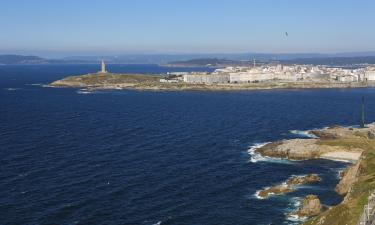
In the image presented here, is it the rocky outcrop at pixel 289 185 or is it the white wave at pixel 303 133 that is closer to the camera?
the rocky outcrop at pixel 289 185

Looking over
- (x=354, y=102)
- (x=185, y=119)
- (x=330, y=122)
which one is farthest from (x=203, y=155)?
(x=354, y=102)

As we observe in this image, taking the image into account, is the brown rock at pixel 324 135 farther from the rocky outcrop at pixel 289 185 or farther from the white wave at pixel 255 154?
the rocky outcrop at pixel 289 185

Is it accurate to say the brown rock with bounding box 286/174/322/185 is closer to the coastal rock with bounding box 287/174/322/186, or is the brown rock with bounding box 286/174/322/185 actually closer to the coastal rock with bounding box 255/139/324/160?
the coastal rock with bounding box 287/174/322/186

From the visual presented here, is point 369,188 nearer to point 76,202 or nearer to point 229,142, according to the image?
point 76,202

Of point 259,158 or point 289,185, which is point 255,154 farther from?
point 289,185

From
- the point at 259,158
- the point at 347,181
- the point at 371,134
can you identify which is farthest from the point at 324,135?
the point at 347,181

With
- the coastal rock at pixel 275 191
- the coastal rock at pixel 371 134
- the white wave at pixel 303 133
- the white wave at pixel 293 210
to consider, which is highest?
the coastal rock at pixel 371 134

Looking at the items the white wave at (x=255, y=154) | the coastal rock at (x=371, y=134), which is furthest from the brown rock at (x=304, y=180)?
the coastal rock at (x=371, y=134)

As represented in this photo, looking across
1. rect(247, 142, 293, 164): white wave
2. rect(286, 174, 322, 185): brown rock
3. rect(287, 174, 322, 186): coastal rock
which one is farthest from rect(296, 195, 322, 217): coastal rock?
rect(247, 142, 293, 164): white wave

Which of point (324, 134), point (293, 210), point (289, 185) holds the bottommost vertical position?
point (293, 210)
